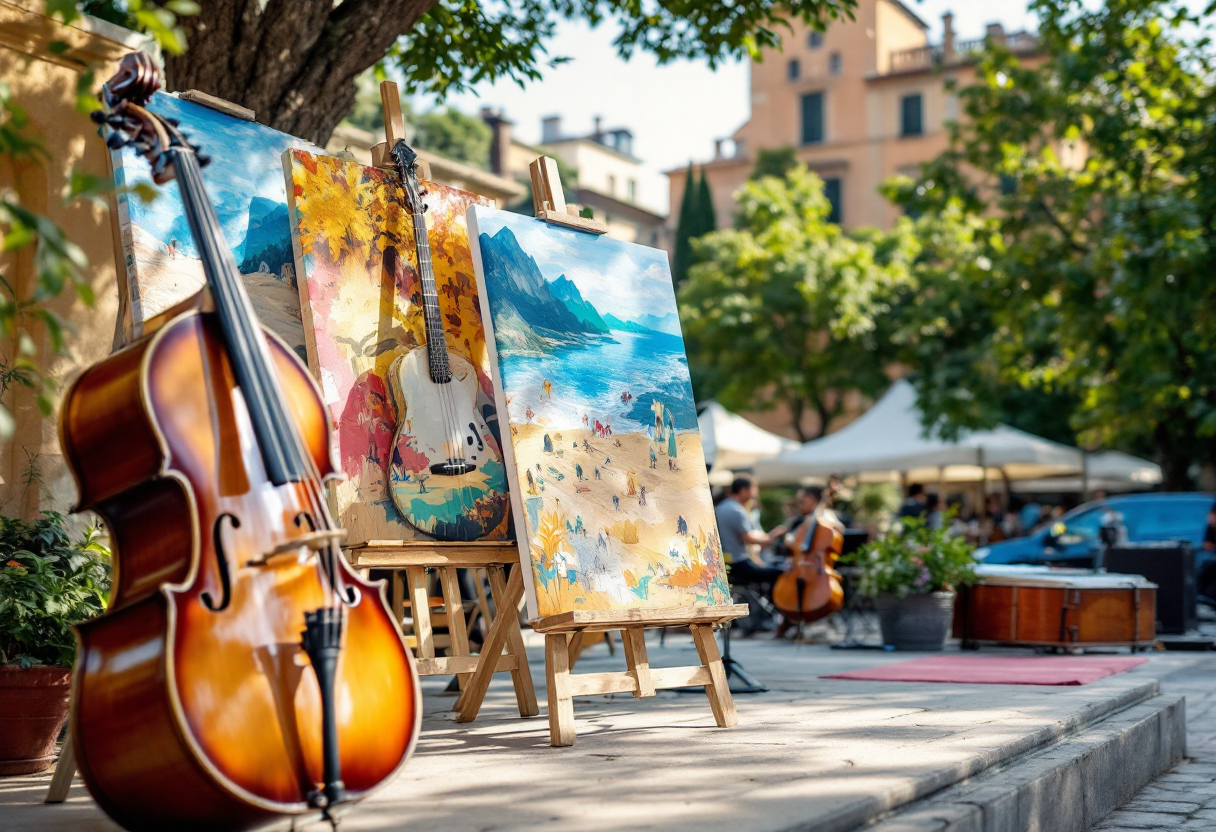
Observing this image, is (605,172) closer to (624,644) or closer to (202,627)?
(624,644)

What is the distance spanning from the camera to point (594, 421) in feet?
16.2

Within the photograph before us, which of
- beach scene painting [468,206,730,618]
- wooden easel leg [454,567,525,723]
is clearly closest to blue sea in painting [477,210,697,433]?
beach scene painting [468,206,730,618]

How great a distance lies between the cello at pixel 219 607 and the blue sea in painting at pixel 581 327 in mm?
1586

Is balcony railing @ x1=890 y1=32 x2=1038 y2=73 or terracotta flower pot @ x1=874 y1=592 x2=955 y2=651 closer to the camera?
terracotta flower pot @ x1=874 y1=592 x2=955 y2=651

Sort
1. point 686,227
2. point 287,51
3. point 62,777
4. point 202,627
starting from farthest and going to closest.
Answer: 1. point 686,227
2. point 287,51
3. point 62,777
4. point 202,627

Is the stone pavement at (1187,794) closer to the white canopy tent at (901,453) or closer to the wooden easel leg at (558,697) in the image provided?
the wooden easel leg at (558,697)

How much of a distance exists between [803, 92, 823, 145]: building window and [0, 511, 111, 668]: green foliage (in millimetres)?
45680

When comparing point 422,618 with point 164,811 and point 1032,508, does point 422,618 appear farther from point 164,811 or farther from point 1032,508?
point 1032,508

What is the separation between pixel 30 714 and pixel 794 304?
2900cm

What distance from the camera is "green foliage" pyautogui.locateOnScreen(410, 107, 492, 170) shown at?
145 ft

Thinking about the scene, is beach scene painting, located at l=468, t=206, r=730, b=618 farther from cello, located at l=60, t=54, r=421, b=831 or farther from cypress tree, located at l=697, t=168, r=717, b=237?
cypress tree, located at l=697, t=168, r=717, b=237

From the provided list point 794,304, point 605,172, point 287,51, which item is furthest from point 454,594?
point 605,172

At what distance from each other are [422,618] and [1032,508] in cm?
1962

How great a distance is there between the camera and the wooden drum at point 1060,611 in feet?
32.3
